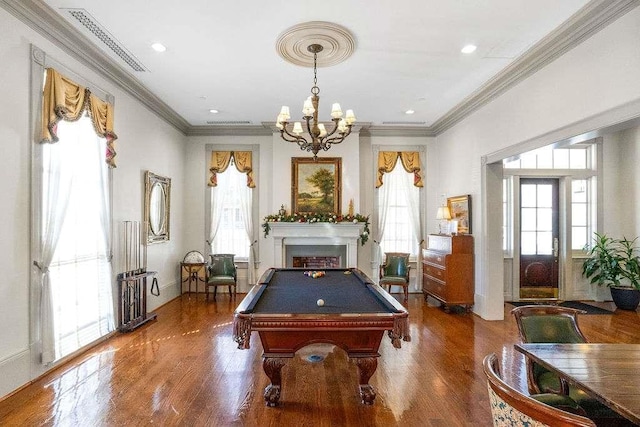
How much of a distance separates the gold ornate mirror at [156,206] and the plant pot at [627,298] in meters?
8.30

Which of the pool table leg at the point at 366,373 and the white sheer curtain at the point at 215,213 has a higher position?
the white sheer curtain at the point at 215,213

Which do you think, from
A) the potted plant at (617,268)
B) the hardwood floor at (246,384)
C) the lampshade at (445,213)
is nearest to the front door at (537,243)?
the potted plant at (617,268)

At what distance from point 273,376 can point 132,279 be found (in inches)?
117

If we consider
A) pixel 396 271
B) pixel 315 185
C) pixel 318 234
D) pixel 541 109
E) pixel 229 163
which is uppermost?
pixel 541 109

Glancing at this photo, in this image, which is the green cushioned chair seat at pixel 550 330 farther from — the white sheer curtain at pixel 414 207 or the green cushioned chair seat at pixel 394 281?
the white sheer curtain at pixel 414 207

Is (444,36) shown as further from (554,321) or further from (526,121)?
(554,321)

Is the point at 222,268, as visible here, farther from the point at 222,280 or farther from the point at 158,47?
the point at 158,47

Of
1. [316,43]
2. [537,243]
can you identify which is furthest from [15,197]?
[537,243]

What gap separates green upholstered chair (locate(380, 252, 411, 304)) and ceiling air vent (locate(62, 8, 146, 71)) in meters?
5.26

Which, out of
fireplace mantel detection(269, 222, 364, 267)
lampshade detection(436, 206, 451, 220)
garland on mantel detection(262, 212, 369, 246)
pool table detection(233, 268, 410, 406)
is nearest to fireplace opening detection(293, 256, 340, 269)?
fireplace mantel detection(269, 222, 364, 267)

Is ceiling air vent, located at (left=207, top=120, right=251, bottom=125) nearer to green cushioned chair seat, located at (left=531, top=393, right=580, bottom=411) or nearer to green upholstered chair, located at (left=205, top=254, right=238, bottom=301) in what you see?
green upholstered chair, located at (left=205, top=254, right=238, bottom=301)


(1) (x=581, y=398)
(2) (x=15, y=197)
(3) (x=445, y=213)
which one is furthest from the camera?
(3) (x=445, y=213)

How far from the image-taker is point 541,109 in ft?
13.5

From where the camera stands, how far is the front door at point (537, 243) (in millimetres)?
6770
